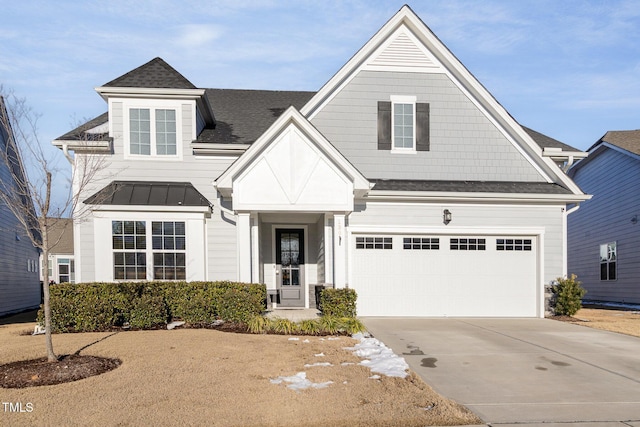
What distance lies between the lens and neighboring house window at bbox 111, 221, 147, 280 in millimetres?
12789

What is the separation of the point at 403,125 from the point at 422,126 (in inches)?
23.4

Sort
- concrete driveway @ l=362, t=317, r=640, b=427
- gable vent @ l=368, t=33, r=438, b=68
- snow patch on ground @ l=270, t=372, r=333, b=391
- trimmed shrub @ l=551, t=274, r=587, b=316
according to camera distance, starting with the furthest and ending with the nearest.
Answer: gable vent @ l=368, t=33, r=438, b=68 < trimmed shrub @ l=551, t=274, r=587, b=316 < snow patch on ground @ l=270, t=372, r=333, b=391 < concrete driveway @ l=362, t=317, r=640, b=427

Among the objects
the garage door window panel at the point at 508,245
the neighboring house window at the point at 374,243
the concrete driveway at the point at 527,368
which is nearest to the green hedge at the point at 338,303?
the concrete driveway at the point at 527,368

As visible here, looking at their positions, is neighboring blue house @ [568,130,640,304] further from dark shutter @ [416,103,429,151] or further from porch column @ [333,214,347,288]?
porch column @ [333,214,347,288]

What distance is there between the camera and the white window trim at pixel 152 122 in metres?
13.8

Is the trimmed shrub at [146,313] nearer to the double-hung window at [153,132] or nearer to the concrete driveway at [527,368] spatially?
the double-hung window at [153,132]

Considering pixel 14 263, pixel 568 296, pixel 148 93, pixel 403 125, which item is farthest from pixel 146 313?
pixel 14 263

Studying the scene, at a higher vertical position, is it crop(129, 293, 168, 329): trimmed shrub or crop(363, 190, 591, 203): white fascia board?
crop(363, 190, 591, 203): white fascia board

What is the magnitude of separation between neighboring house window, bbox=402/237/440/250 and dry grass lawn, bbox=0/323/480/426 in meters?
5.94

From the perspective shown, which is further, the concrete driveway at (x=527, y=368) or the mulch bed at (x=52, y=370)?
the mulch bed at (x=52, y=370)

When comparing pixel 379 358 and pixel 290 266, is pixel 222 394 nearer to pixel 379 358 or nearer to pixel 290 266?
pixel 379 358

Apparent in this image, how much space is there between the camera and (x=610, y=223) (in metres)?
21.5

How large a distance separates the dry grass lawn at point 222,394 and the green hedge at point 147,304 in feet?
6.27

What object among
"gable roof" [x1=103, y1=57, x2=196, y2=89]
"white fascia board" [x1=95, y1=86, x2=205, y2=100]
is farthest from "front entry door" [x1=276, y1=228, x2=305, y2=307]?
"gable roof" [x1=103, y1=57, x2=196, y2=89]
